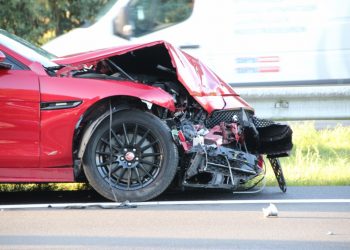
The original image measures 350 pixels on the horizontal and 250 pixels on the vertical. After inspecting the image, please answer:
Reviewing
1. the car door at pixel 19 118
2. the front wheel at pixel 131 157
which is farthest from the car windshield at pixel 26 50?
the front wheel at pixel 131 157

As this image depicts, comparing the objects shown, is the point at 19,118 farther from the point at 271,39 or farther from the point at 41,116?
the point at 271,39

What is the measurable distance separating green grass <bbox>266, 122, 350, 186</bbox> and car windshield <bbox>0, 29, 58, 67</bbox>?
2.51m

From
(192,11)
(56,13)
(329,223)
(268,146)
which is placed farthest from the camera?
(56,13)

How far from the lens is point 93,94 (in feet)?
25.4

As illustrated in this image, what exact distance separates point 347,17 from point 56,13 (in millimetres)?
10140

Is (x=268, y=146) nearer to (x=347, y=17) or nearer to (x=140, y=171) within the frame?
(x=140, y=171)

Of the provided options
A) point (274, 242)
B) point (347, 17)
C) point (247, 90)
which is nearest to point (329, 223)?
point (274, 242)

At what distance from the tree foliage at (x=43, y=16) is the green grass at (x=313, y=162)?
9650mm

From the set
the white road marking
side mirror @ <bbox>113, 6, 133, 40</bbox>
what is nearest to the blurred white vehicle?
side mirror @ <bbox>113, 6, 133, 40</bbox>

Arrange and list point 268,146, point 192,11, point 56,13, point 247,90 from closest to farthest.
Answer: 1. point 268,146
2. point 247,90
3. point 192,11
4. point 56,13

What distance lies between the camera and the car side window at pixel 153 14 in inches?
550

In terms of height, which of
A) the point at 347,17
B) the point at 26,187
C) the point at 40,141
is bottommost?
the point at 26,187

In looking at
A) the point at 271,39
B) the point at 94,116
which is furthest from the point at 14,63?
the point at 271,39

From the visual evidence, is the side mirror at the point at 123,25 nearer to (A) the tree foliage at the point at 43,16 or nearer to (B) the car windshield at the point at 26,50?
(B) the car windshield at the point at 26,50
